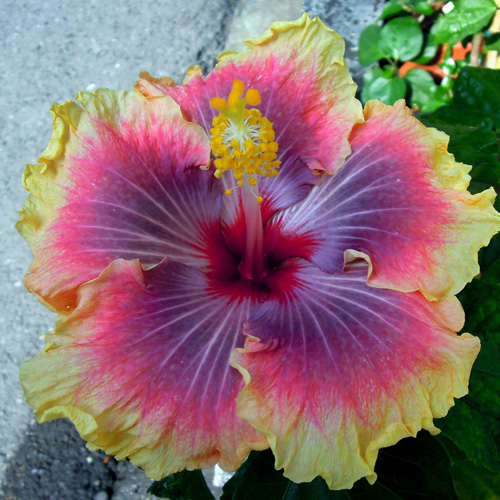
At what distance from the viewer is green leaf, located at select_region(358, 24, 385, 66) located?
281 cm

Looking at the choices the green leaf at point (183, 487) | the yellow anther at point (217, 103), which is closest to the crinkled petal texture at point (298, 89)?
the yellow anther at point (217, 103)

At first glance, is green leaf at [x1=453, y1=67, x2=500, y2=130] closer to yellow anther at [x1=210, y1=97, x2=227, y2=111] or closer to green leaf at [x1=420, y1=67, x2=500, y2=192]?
green leaf at [x1=420, y1=67, x2=500, y2=192]

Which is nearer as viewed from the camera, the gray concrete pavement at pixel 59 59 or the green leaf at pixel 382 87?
the gray concrete pavement at pixel 59 59

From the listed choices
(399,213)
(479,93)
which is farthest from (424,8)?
(399,213)

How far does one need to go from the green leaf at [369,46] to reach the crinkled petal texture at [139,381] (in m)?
2.23

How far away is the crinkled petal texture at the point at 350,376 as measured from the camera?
2.73ft

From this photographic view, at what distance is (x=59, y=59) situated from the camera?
125 inches

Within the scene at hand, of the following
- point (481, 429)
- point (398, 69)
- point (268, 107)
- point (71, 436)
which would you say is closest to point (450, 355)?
point (481, 429)

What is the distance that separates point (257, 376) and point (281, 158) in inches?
18.9

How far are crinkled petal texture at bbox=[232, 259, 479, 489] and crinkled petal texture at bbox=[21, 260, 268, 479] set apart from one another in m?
0.06

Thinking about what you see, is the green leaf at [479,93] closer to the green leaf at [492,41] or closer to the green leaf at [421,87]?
the green leaf at [421,87]

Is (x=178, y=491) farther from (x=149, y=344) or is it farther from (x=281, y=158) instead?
(x=281, y=158)

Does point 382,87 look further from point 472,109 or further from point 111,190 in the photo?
point 111,190

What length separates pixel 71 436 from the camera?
2117 mm
